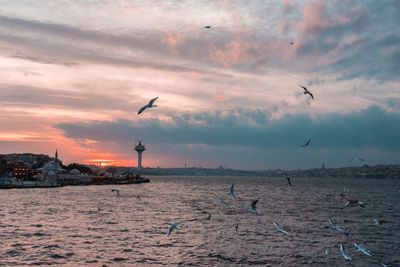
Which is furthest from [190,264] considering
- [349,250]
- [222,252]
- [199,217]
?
[199,217]

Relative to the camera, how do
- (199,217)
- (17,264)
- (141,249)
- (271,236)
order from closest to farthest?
1. (17,264)
2. (141,249)
3. (271,236)
4. (199,217)

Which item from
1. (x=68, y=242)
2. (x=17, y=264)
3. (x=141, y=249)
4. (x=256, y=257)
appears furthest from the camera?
(x=68, y=242)

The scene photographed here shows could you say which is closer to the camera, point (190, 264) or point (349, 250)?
point (190, 264)

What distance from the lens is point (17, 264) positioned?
991 inches

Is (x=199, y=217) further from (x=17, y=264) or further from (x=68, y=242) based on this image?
(x=17, y=264)

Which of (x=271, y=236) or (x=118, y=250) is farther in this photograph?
(x=271, y=236)

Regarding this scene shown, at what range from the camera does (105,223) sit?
43.6 meters

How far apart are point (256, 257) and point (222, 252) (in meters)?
3.03

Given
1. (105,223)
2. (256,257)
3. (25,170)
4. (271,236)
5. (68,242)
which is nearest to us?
(256,257)

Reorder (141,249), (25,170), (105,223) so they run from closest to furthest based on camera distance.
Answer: (141,249), (105,223), (25,170)

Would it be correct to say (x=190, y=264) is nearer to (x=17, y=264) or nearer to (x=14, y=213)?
(x=17, y=264)

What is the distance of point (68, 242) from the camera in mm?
32250

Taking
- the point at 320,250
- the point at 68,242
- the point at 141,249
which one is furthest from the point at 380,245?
the point at 68,242

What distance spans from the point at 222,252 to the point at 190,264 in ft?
15.2
